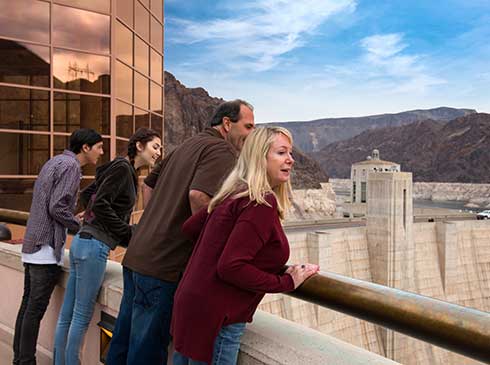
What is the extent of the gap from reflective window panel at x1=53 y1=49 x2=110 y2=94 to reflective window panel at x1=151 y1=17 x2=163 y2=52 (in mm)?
2915

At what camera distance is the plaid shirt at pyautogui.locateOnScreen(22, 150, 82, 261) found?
118 inches

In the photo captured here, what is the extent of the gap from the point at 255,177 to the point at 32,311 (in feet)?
7.17

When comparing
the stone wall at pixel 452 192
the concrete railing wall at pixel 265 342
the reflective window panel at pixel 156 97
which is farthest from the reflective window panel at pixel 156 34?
the stone wall at pixel 452 192

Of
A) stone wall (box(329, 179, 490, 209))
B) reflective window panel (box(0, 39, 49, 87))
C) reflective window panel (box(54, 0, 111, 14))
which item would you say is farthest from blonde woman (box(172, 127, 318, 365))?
stone wall (box(329, 179, 490, 209))

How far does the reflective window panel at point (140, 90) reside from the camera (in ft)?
44.6

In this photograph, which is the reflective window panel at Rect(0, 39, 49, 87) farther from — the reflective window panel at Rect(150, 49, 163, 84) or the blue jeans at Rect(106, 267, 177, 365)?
the blue jeans at Rect(106, 267, 177, 365)

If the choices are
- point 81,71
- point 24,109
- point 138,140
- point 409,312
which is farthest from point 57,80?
point 409,312

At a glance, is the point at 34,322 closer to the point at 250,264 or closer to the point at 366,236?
the point at 250,264

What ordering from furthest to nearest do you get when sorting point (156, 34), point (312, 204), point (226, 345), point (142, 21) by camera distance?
point (312, 204) < point (156, 34) < point (142, 21) < point (226, 345)

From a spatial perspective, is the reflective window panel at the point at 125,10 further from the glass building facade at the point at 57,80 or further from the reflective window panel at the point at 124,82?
the reflective window panel at the point at 124,82

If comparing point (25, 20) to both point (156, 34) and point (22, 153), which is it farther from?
point (156, 34)

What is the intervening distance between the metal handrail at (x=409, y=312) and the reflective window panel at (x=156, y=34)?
13889 millimetres

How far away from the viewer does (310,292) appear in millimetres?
2074

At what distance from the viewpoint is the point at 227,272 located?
1696mm
